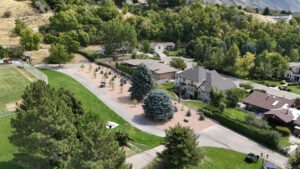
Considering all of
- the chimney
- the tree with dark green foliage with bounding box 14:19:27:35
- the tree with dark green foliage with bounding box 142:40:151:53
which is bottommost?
the chimney

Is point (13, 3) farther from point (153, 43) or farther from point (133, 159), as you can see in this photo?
point (133, 159)

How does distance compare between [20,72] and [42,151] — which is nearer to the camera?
[42,151]

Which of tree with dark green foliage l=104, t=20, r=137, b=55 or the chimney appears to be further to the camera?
tree with dark green foliage l=104, t=20, r=137, b=55

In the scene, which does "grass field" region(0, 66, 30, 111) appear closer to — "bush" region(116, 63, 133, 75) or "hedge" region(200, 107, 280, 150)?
"bush" region(116, 63, 133, 75)

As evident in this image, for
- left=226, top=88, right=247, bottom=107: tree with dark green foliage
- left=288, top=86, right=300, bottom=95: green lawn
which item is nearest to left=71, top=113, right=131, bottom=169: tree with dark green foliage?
left=226, top=88, right=247, bottom=107: tree with dark green foliage

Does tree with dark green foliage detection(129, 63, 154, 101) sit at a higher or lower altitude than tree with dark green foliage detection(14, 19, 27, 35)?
lower

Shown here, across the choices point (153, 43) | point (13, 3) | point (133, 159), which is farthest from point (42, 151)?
point (13, 3)

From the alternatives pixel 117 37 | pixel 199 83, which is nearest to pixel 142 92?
pixel 199 83
